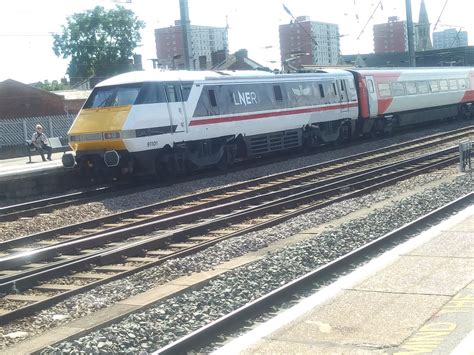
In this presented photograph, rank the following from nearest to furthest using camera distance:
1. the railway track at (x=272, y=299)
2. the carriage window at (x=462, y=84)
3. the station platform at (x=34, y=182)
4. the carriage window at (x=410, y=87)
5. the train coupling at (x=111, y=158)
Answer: the railway track at (x=272, y=299) → the train coupling at (x=111, y=158) → the station platform at (x=34, y=182) → the carriage window at (x=410, y=87) → the carriage window at (x=462, y=84)

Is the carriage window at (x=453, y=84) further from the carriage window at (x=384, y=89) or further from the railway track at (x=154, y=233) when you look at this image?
the railway track at (x=154, y=233)

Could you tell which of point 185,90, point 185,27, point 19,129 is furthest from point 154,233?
point 19,129

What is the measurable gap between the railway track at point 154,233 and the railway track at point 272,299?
2080 millimetres

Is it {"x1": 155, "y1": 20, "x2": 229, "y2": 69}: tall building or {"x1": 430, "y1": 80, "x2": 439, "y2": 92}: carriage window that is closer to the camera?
{"x1": 430, "y1": 80, "x2": 439, "y2": 92}: carriage window

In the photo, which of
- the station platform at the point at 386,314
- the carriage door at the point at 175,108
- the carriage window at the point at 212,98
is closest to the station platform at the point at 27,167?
the carriage door at the point at 175,108

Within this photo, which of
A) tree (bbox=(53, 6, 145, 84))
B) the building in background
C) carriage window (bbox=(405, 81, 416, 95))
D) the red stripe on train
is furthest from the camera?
tree (bbox=(53, 6, 145, 84))

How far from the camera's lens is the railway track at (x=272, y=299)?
19.2 feet

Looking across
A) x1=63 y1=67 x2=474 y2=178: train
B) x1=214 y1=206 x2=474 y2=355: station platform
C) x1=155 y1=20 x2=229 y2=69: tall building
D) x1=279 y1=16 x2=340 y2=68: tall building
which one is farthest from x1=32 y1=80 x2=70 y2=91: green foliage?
x1=214 y1=206 x2=474 y2=355: station platform

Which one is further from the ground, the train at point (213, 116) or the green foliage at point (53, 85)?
the green foliage at point (53, 85)

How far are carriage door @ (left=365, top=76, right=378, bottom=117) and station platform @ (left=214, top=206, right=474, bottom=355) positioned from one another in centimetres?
1948

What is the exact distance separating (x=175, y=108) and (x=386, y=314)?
12223 mm

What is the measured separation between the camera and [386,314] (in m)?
6.38

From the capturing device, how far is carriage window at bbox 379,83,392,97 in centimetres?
2852

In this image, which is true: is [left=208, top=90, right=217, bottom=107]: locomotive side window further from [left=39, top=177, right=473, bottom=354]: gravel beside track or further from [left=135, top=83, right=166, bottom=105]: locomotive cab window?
[left=39, top=177, right=473, bottom=354]: gravel beside track
